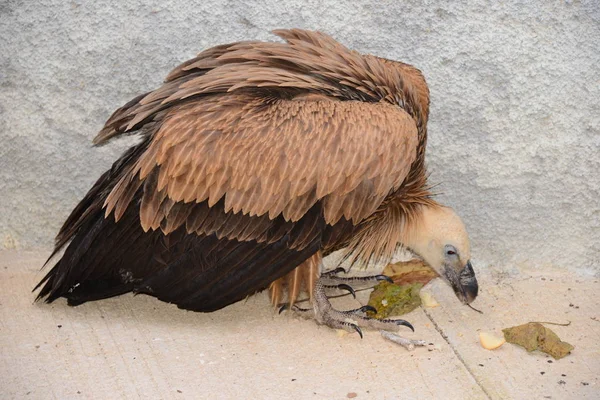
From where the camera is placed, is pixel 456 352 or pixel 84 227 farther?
pixel 84 227

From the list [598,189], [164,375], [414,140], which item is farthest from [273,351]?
[598,189]

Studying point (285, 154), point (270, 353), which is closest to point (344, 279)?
point (270, 353)

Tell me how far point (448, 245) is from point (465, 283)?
22 centimetres

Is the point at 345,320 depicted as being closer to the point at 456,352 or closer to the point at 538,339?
the point at 456,352

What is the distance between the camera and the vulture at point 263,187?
13.1ft

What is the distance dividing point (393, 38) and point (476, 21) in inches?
18.2

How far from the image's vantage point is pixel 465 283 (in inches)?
177

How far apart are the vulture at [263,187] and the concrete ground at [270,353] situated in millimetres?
180

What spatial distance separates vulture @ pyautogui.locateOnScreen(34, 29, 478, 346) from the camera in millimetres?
3980

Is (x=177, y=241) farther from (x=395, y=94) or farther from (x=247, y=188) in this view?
(x=395, y=94)

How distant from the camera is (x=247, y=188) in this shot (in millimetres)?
4027

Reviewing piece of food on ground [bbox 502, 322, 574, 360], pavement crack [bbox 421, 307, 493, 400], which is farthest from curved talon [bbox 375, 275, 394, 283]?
piece of food on ground [bbox 502, 322, 574, 360]

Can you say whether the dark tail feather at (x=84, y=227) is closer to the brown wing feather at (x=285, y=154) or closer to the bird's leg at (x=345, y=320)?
the brown wing feather at (x=285, y=154)

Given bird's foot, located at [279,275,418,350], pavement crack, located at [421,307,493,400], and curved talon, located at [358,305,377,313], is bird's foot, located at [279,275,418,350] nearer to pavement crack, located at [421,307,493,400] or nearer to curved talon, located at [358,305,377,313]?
curved talon, located at [358,305,377,313]
